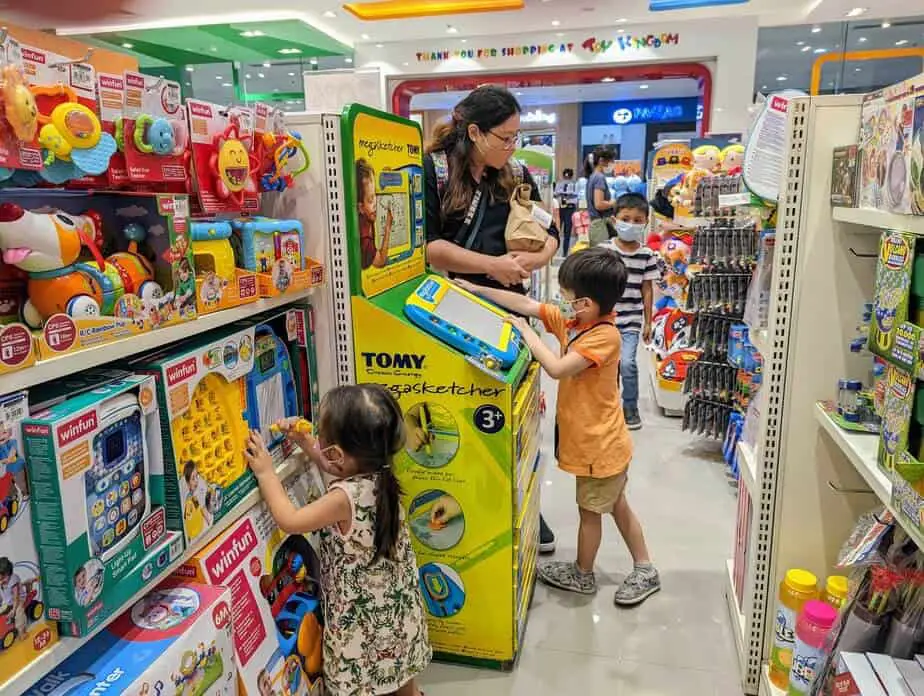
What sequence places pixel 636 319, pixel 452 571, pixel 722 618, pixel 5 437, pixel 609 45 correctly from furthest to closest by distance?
pixel 609 45
pixel 636 319
pixel 722 618
pixel 452 571
pixel 5 437

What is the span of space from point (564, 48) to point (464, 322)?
1008cm

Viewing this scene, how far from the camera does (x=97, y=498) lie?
44.2 inches

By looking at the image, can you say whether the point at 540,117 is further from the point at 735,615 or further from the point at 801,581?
the point at 801,581

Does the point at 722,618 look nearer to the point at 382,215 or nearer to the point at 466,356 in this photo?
the point at 466,356

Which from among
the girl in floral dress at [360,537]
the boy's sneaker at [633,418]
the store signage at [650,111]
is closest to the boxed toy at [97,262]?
the girl in floral dress at [360,537]

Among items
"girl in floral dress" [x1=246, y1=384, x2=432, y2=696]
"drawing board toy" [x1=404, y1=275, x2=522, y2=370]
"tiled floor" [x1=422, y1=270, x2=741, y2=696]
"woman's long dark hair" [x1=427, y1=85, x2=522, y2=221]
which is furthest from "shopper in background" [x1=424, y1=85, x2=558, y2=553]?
"tiled floor" [x1=422, y1=270, x2=741, y2=696]

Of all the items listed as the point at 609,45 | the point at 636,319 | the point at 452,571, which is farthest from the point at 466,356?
the point at 609,45

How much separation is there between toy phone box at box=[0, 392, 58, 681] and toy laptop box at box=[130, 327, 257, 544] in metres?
0.32

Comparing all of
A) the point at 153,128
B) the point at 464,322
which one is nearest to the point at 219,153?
the point at 153,128

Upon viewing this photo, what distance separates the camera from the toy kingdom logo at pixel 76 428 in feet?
3.31

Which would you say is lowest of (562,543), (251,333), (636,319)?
(562,543)

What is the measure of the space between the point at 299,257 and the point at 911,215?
1365mm

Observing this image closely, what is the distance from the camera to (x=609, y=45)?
35.0 ft

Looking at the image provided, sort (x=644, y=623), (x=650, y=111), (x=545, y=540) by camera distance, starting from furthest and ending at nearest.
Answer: (x=650, y=111)
(x=545, y=540)
(x=644, y=623)
